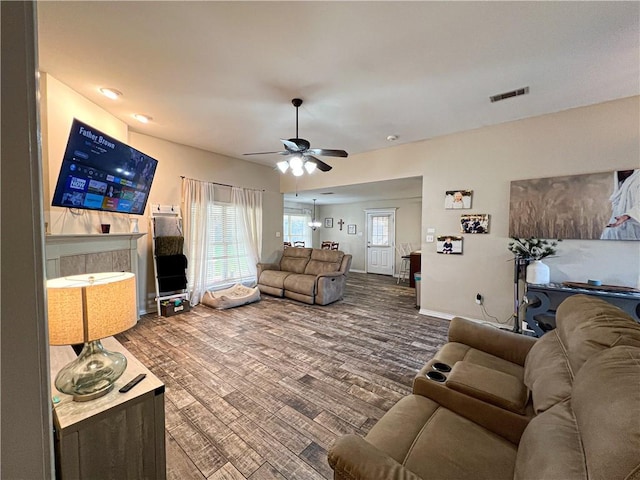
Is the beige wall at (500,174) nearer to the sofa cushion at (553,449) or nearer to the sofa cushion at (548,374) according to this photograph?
the sofa cushion at (548,374)

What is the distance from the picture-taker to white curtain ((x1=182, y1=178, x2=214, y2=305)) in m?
4.50

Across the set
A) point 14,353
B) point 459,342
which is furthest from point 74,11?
point 459,342

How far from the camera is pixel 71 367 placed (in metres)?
1.10

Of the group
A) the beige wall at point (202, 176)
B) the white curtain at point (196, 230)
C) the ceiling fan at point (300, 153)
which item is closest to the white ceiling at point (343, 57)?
the ceiling fan at point (300, 153)

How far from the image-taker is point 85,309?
3.13 ft

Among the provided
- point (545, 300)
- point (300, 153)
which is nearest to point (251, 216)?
point (300, 153)

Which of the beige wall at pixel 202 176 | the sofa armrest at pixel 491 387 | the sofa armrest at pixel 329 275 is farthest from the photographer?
the sofa armrest at pixel 329 275

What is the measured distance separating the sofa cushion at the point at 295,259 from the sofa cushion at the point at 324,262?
6.4 inches

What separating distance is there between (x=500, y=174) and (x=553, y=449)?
3.62 meters

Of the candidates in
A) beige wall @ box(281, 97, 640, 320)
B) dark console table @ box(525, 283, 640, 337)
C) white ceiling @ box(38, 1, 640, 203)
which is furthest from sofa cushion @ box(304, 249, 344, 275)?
dark console table @ box(525, 283, 640, 337)

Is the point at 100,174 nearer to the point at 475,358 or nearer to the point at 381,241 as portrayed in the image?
the point at 475,358

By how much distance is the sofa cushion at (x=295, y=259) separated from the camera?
5.62 meters

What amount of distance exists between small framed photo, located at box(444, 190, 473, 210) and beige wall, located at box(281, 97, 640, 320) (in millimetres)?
79

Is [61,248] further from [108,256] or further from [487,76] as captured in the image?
[487,76]
